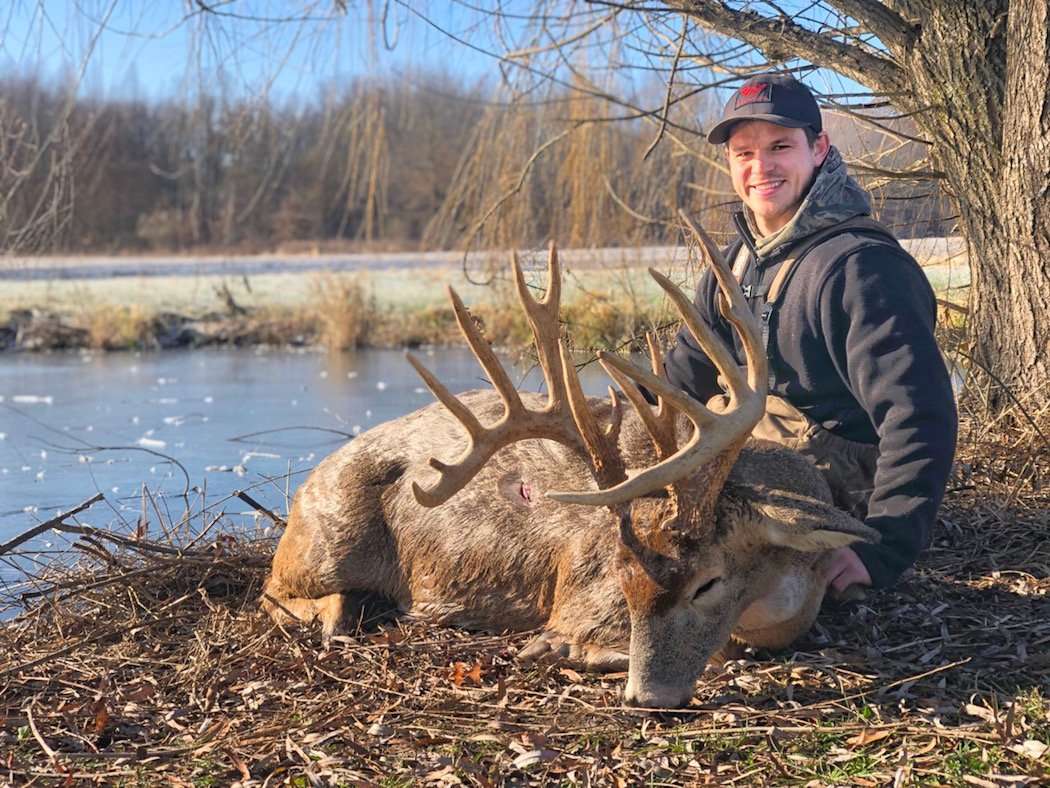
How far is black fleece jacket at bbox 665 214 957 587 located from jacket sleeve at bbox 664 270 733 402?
0.68 ft

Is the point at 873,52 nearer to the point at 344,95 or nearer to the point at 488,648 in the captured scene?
the point at 344,95

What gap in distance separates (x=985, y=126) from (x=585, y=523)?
2.66 m

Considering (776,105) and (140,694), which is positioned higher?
(776,105)

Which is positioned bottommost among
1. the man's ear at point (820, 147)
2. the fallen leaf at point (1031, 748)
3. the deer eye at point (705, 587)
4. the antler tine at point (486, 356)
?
the fallen leaf at point (1031, 748)

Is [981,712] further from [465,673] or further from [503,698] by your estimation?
[465,673]

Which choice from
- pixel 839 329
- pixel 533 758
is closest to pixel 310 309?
pixel 839 329

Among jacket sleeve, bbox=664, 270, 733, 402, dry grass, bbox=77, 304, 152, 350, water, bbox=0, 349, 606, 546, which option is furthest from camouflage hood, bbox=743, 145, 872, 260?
dry grass, bbox=77, 304, 152, 350

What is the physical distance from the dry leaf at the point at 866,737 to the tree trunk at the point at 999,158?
8.73 ft

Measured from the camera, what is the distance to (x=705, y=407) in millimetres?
3988

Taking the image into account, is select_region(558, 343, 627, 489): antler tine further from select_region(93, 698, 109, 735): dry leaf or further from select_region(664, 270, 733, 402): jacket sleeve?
select_region(93, 698, 109, 735): dry leaf

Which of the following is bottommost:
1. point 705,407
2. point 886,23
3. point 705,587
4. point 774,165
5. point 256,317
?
point 256,317

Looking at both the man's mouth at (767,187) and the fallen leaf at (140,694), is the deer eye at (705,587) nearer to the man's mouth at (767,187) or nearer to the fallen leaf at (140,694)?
the man's mouth at (767,187)

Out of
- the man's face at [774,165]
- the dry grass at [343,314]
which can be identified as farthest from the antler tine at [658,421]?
the dry grass at [343,314]

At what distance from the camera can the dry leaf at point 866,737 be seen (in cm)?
363
